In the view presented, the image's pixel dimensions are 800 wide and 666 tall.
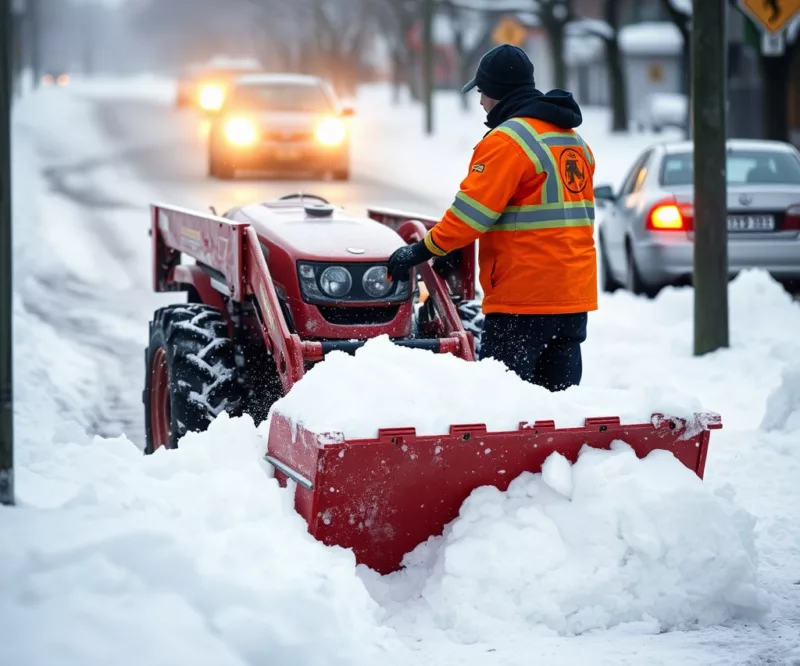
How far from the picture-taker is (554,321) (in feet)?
18.4

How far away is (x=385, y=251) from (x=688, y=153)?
23.7 ft

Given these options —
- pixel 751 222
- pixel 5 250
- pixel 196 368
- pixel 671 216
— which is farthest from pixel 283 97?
pixel 5 250

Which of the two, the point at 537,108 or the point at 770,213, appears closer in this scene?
the point at 537,108

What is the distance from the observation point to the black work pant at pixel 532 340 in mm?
5621

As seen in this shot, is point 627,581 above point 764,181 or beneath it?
beneath

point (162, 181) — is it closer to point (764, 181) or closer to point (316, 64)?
point (764, 181)

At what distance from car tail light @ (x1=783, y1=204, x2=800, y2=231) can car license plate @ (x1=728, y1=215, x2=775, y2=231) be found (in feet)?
0.37

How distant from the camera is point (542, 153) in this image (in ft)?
17.8

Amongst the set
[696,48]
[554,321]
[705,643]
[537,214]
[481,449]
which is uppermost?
[696,48]

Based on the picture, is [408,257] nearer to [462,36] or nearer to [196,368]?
[196,368]

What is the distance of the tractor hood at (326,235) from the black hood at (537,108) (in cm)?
74

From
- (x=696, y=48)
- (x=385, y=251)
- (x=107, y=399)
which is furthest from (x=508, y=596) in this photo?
(x=696, y=48)

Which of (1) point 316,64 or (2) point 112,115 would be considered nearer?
(2) point 112,115

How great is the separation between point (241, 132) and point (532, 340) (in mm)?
16881
